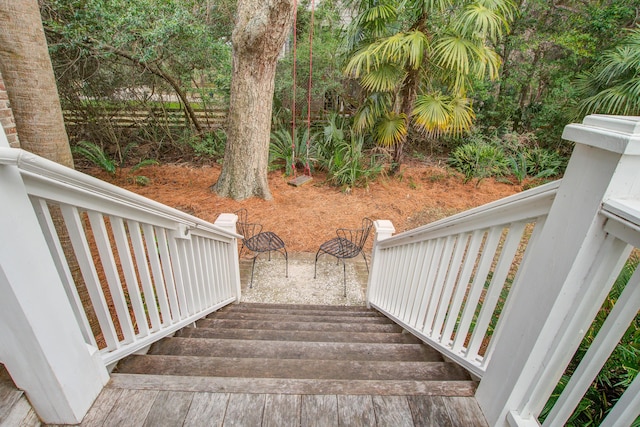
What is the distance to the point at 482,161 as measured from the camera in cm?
607

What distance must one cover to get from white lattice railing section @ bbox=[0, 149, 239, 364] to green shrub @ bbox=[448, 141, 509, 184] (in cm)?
542

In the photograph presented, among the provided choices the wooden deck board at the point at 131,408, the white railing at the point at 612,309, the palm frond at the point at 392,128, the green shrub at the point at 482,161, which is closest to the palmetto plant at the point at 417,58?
the palm frond at the point at 392,128

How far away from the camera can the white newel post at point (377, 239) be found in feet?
8.55

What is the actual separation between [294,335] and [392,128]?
175 inches

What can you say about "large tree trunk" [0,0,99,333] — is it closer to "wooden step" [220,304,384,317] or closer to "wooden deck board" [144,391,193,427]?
"wooden step" [220,304,384,317]

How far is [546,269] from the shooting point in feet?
3.00

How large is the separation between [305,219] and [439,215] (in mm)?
2191

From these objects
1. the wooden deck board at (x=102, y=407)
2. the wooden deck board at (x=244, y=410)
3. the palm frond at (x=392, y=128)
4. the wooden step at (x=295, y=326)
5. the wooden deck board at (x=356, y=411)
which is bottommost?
the wooden step at (x=295, y=326)

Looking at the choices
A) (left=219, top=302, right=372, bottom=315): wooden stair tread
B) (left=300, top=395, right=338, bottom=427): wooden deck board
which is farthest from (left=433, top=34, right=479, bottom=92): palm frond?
(left=300, top=395, right=338, bottom=427): wooden deck board

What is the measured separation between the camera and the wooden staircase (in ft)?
4.23

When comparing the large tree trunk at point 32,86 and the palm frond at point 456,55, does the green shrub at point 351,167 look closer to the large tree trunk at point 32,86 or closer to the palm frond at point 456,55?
the palm frond at point 456,55

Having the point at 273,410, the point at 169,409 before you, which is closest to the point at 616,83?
the point at 273,410

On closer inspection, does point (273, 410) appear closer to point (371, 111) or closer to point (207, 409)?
point (207, 409)

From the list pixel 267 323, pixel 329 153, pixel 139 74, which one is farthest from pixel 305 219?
pixel 139 74
